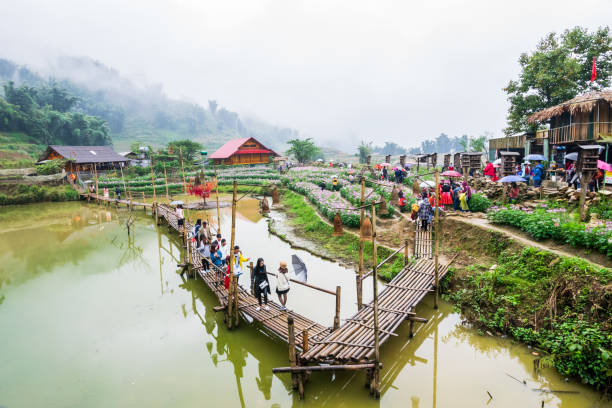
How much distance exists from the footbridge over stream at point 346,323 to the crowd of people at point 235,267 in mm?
243

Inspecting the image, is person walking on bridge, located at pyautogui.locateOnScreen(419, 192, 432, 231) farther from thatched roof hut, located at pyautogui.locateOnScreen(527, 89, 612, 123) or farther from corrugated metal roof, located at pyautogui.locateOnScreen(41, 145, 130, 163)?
corrugated metal roof, located at pyautogui.locateOnScreen(41, 145, 130, 163)

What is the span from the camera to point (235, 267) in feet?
31.7

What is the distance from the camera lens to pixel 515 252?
34.3 ft

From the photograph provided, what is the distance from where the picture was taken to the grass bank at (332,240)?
12620mm

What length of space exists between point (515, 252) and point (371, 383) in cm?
676

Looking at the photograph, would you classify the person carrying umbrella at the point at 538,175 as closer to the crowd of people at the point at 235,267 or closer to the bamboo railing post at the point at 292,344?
the crowd of people at the point at 235,267

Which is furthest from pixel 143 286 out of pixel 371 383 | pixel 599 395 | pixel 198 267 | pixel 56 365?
pixel 599 395

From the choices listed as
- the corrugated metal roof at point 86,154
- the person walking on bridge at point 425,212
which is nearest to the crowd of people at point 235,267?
the person walking on bridge at point 425,212

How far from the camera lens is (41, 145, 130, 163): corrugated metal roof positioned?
3953cm

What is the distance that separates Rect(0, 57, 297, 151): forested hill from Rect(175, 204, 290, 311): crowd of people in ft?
192

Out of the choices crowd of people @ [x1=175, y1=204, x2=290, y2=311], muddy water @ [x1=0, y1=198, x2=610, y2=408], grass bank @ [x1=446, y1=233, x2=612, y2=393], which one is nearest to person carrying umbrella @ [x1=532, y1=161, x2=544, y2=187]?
grass bank @ [x1=446, y1=233, x2=612, y2=393]

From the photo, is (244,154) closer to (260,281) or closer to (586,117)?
(586,117)

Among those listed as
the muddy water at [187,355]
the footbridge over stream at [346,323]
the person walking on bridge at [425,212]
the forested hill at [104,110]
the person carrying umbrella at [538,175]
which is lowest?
the muddy water at [187,355]

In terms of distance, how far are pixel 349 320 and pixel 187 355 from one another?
163 inches
